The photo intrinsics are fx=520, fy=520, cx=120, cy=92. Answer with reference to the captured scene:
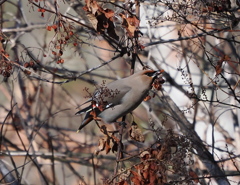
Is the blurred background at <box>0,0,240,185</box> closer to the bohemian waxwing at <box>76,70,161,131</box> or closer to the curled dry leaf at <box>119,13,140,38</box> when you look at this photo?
the curled dry leaf at <box>119,13,140,38</box>

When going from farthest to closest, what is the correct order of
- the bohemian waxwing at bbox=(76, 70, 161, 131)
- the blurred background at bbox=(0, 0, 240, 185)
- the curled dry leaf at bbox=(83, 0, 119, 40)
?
1. the bohemian waxwing at bbox=(76, 70, 161, 131)
2. the blurred background at bbox=(0, 0, 240, 185)
3. the curled dry leaf at bbox=(83, 0, 119, 40)

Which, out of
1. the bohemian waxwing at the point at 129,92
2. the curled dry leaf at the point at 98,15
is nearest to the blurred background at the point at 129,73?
the curled dry leaf at the point at 98,15

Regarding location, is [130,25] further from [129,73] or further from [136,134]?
[129,73]

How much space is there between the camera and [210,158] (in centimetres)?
329

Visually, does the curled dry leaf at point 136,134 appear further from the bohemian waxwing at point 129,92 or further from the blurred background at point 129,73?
the bohemian waxwing at point 129,92

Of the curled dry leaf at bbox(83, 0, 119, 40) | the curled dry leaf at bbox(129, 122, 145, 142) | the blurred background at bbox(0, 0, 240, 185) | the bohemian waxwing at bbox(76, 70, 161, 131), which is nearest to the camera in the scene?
the curled dry leaf at bbox(83, 0, 119, 40)

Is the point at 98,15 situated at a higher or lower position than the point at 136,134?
higher

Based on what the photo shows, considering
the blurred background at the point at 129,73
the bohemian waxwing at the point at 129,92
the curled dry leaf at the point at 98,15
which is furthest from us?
the bohemian waxwing at the point at 129,92

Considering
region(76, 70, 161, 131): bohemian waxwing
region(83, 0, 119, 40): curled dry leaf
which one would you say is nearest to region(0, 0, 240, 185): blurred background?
region(83, 0, 119, 40): curled dry leaf

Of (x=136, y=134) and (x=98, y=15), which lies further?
(x=136, y=134)

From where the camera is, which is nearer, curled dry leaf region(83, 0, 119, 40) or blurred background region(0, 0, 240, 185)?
curled dry leaf region(83, 0, 119, 40)

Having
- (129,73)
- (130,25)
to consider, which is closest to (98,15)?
(130,25)

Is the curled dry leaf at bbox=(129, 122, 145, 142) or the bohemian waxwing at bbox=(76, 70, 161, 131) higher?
the bohemian waxwing at bbox=(76, 70, 161, 131)

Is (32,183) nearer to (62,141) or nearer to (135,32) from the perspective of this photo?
(62,141)
